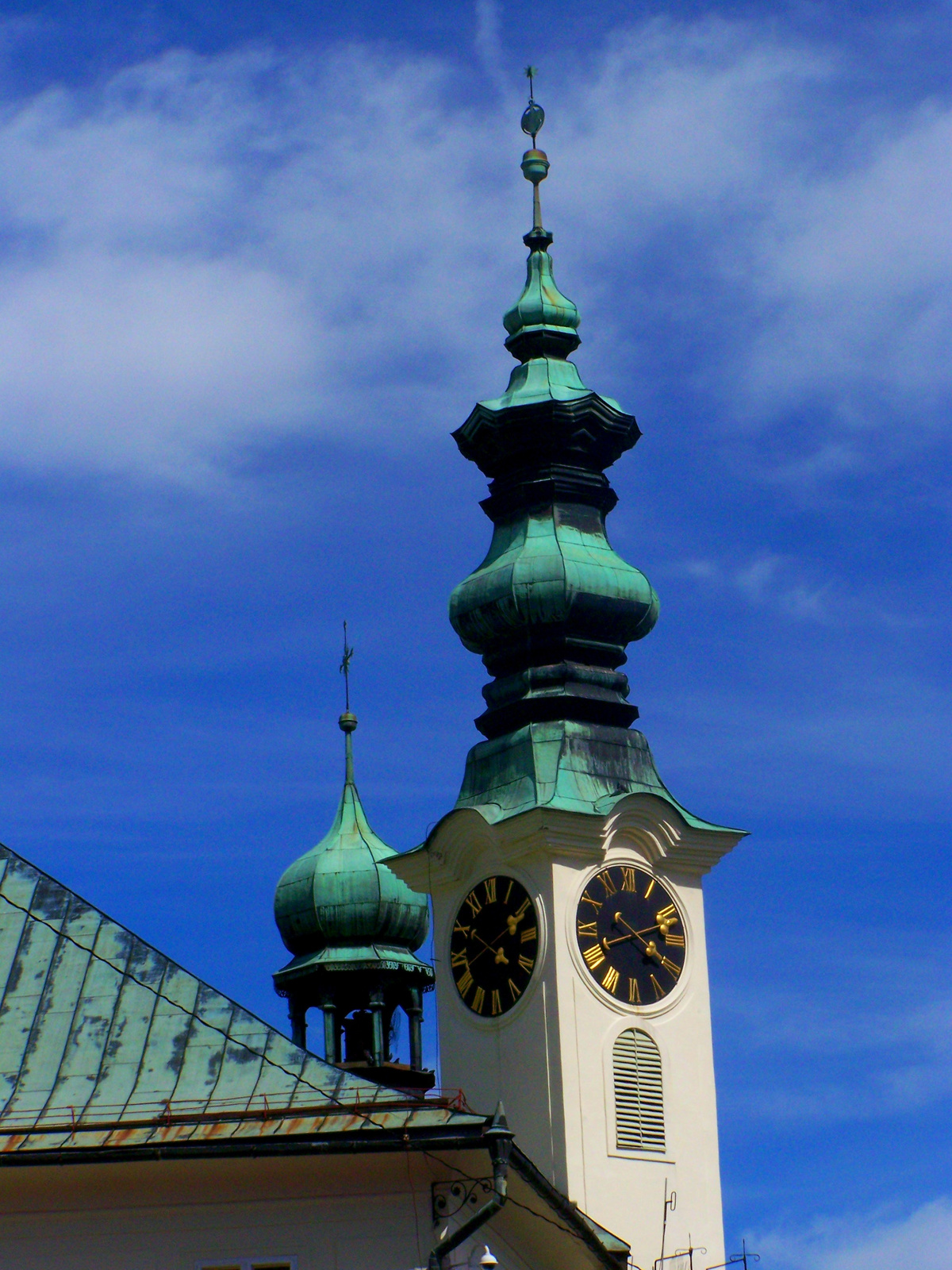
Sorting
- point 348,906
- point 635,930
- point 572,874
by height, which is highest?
point 348,906

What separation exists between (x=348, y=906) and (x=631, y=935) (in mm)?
9772

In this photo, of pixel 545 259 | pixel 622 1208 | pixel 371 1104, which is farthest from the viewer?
pixel 545 259

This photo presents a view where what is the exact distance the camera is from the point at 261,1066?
28234mm

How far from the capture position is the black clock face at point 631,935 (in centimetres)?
3650

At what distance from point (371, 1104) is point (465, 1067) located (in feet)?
32.7

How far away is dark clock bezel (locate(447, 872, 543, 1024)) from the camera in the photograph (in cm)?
3653

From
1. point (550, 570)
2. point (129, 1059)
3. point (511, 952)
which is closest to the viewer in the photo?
point (129, 1059)

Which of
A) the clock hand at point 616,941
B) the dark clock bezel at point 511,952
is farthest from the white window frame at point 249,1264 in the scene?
the clock hand at point 616,941

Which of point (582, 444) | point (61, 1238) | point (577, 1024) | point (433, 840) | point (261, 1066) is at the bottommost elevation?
point (61, 1238)

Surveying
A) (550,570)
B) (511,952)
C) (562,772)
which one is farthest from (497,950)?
(550,570)

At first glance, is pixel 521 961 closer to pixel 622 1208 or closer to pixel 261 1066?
pixel 622 1208

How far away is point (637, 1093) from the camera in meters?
36.1

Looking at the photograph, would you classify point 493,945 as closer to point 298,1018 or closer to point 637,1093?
point 637,1093

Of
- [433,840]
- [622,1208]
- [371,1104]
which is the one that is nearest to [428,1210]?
[371,1104]
